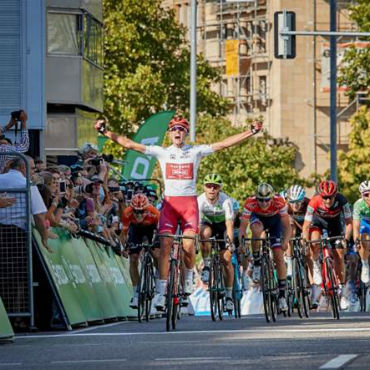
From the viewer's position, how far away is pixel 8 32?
35969 millimetres

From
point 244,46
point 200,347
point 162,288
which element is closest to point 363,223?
point 162,288

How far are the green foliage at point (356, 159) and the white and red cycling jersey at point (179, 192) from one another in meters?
50.6

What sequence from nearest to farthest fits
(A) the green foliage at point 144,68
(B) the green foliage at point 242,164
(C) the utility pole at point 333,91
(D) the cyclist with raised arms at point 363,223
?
1. (D) the cyclist with raised arms at point 363,223
2. (C) the utility pole at point 333,91
3. (B) the green foliage at point 242,164
4. (A) the green foliage at point 144,68

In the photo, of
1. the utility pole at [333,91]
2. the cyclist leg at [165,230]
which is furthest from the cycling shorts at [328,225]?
the utility pole at [333,91]

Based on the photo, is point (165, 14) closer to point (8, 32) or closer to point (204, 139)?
point (204, 139)

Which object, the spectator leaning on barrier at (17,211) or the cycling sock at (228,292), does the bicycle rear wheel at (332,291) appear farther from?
the spectator leaning on barrier at (17,211)

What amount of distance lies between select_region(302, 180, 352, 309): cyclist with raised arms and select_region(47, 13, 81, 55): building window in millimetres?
16438

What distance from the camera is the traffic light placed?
131ft

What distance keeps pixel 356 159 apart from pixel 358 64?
3868mm

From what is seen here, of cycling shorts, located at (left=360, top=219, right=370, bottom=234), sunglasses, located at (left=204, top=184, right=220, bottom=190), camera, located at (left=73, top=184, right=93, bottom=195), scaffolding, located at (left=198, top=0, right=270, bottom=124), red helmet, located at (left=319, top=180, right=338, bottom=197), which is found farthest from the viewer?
scaffolding, located at (left=198, top=0, right=270, bottom=124)

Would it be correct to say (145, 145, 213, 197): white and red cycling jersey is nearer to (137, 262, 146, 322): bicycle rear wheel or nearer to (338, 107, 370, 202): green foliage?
(137, 262, 146, 322): bicycle rear wheel

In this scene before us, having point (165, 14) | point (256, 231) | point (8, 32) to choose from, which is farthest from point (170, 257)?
point (165, 14)

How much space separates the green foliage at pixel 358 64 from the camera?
240 feet

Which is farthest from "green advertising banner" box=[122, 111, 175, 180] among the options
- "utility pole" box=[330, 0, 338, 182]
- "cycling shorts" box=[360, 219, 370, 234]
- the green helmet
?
the green helmet
